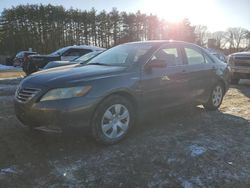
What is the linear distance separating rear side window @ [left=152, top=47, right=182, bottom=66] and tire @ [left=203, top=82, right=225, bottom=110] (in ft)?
4.68

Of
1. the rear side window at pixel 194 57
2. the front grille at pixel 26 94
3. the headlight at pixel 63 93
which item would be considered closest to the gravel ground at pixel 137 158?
the headlight at pixel 63 93

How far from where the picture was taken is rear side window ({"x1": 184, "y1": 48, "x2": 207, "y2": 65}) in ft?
18.8

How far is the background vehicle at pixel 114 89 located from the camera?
151 inches

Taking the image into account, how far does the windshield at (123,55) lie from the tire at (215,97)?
2.09 metres

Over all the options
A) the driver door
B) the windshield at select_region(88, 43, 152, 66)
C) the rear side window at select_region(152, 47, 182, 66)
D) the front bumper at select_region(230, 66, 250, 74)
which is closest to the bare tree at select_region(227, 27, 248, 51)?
the front bumper at select_region(230, 66, 250, 74)

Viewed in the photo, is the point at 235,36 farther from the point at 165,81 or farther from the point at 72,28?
the point at 165,81

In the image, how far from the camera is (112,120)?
4234 millimetres

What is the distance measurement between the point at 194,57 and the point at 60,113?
327 centimetres

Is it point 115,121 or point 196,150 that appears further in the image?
point 115,121

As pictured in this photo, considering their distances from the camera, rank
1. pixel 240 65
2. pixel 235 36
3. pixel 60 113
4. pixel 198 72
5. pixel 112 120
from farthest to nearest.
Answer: pixel 235 36, pixel 240 65, pixel 198 72, pixel 112 120, pixel 60 113

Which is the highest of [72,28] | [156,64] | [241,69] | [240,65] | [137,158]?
[72,28]

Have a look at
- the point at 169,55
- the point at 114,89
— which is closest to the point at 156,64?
the point at 169,55

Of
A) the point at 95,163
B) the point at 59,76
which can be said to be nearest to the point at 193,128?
the point at 95,163

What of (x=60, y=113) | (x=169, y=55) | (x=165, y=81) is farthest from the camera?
(x=169, y=55)
